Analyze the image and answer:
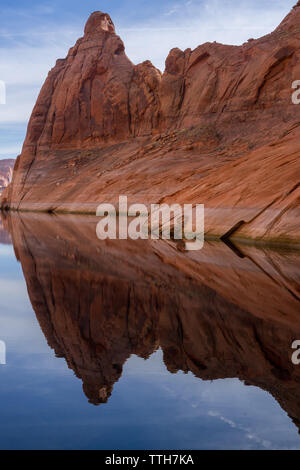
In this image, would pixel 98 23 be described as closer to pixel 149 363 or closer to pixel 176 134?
pixel 176 134

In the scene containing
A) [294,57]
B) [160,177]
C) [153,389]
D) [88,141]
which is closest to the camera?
[153,389]

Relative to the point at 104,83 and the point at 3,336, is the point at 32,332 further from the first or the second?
the point at 104,83

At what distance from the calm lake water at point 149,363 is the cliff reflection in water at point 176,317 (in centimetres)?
2

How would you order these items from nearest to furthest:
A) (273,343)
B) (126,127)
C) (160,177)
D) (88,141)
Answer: (273,343) → (160,177) → (126,127) → (88,141)

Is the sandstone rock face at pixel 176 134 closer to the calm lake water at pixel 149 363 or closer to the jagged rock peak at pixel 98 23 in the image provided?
the jagged rock peak at pixel 98 23

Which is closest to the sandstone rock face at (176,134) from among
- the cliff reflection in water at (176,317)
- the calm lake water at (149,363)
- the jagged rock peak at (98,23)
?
the jagged rock peak at (98,23)

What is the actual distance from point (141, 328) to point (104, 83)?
63.4 m

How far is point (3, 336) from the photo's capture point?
5723 mm

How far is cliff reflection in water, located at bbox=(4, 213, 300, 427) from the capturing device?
14.3 ft

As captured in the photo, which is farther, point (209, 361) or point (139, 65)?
point (139, 65)

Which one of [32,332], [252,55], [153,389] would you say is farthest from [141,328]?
[252,55]

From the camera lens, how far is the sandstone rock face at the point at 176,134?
20.6 metres

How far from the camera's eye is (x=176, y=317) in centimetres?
645

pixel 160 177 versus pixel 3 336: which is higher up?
pixel 160 177
